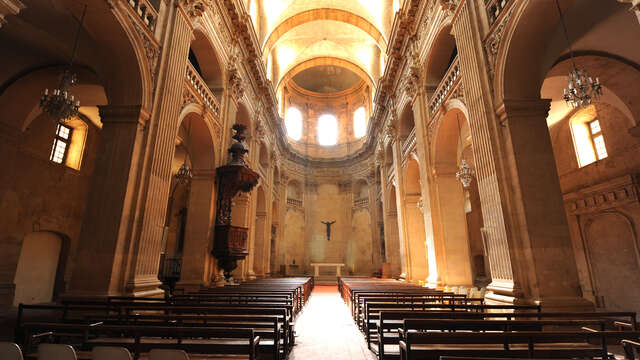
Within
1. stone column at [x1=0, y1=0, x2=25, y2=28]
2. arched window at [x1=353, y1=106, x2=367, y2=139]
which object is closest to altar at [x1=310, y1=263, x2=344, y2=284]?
arched window at [x1=353, y1=106, x2=367, y2=139]

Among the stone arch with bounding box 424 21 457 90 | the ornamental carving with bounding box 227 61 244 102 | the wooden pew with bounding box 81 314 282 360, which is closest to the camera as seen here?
the wooden pew with bounding box 81 314 282 360

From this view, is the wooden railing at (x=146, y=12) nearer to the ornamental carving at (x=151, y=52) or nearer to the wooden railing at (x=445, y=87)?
the ornamental carving at (x=151, y=52)

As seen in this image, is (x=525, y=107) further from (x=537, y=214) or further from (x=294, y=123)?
(x=294, y=123)

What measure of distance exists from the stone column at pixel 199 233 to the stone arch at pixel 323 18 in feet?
33.1

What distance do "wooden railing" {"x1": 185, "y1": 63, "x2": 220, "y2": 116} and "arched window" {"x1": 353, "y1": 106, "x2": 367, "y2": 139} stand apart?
16397mm

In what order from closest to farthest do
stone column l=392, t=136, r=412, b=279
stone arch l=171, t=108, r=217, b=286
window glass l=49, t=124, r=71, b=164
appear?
stone arch l=171, t=108, r=217, b=286, window glass l=49, t=124, r=71, b=164, stone column l=392, t=136, r=412, b=279

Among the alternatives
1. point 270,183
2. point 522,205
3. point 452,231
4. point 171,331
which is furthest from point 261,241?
point 171,331

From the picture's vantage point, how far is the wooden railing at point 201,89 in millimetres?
9125

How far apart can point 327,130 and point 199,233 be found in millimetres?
19128

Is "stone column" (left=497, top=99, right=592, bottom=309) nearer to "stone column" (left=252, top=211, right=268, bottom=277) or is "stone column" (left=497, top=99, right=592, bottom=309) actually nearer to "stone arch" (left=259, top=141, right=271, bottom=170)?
"stone column" (left=252, top=211, right=268, bottom=277)

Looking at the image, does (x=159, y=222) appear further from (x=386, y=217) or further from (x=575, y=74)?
(x=386, y=217)

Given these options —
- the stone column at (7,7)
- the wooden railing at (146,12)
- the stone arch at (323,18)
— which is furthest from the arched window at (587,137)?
the stone column at (7,7)

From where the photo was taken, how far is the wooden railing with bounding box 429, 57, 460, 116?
888cm

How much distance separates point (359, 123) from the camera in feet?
86.8
